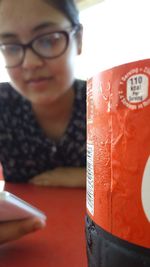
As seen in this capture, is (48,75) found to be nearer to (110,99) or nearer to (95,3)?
(110,99)

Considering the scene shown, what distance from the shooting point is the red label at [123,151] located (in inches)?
8.3

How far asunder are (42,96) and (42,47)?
0.16 meters

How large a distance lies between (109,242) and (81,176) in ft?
1.93

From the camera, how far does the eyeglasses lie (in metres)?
0.81

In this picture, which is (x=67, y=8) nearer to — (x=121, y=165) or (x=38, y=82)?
(x=38, y=82)

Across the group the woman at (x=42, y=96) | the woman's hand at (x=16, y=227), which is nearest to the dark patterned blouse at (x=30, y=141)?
the woman at (x=42, y=96)

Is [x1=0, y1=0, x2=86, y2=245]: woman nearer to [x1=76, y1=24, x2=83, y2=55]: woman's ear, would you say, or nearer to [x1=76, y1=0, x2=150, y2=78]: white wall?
[x1=76, y1=24, x2=83, y2=55]: woman's ear

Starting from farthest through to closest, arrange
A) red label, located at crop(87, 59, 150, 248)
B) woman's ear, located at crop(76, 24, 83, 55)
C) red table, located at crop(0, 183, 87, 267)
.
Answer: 1. woman's ear, located at crop(76, 24, 83, 55)
2. red table, located at crop(0, 183, 87, 267)
3. red label, located at crop(87, 59, 150, 248)

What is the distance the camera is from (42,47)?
2.69ft

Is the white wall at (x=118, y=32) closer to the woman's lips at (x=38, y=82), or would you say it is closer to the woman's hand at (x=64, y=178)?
the woman's lips at (x=38, y=82)

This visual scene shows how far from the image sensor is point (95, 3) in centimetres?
165

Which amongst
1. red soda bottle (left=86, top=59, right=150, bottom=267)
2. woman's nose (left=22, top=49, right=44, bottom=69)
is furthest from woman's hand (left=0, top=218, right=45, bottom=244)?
woman's nose (left=22, top=49, right=44, bottom=69)

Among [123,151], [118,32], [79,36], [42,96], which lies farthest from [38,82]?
[123,151]

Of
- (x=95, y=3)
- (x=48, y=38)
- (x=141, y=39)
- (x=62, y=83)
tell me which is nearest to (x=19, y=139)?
(x=62, y=83)
